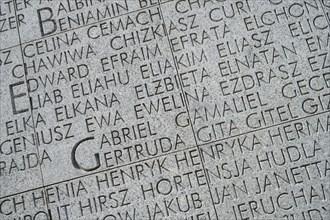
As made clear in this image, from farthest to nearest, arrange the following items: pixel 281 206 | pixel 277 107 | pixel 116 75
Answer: pixel 116 75
pixel 277 107
pixel 281 206

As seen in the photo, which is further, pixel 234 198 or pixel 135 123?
pixel 135 123

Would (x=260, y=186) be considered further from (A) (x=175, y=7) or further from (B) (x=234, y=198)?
(A) (x=175, y=7)

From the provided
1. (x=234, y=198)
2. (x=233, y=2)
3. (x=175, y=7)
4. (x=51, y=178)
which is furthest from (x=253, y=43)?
(x=51, y=178)

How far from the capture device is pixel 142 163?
15.1ft

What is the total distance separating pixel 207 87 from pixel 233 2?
0.96 meters

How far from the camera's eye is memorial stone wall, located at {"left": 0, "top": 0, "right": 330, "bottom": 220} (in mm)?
4445

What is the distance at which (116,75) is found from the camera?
4.91 metres

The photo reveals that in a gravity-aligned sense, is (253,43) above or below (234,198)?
above

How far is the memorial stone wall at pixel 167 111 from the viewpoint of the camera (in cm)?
445

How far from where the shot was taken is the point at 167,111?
186 inches

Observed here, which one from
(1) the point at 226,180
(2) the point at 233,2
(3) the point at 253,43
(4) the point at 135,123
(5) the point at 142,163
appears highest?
(2) the point at 233,2

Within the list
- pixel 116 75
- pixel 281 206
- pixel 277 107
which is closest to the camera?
pixel 281 206

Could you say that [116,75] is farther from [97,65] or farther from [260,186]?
[260,186]

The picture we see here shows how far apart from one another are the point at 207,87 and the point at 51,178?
175 centimetres
